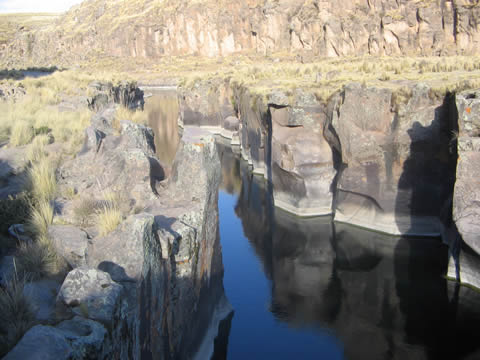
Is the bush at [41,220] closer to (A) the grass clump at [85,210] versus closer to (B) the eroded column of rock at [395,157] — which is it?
(A) the grass clump at [85,210]

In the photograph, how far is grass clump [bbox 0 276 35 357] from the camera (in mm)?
3402

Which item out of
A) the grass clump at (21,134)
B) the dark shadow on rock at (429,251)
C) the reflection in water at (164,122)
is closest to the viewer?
the grass clump at (21,134)

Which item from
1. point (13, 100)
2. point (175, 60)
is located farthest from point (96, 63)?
point (13, 100)

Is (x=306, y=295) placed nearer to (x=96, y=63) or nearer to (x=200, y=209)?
(x=200, y=209)

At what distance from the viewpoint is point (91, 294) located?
12.2 ft

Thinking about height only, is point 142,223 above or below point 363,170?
above

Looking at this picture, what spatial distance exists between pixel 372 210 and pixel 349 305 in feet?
16.3

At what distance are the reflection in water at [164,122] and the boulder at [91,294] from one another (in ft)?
49.3

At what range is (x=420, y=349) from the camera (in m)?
9.80

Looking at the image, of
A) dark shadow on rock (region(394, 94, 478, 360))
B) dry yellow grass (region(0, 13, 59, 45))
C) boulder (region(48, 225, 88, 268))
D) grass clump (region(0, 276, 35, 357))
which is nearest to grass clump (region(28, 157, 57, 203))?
boulder (region(48, 225, 88, 268))

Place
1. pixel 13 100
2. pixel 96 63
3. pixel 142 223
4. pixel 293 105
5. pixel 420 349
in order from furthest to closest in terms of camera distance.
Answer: pixel 96 63
pixel 293 105
pixel 13 100
pixel 420 349
pixel 142 223

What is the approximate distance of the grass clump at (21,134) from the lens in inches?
370

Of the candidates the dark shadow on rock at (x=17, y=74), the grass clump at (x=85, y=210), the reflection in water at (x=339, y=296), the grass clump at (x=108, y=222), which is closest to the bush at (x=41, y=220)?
the grass clump at (x=85, y=210)

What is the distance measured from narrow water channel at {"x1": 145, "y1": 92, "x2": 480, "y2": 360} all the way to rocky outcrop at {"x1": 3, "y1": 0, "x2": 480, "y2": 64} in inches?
1618
